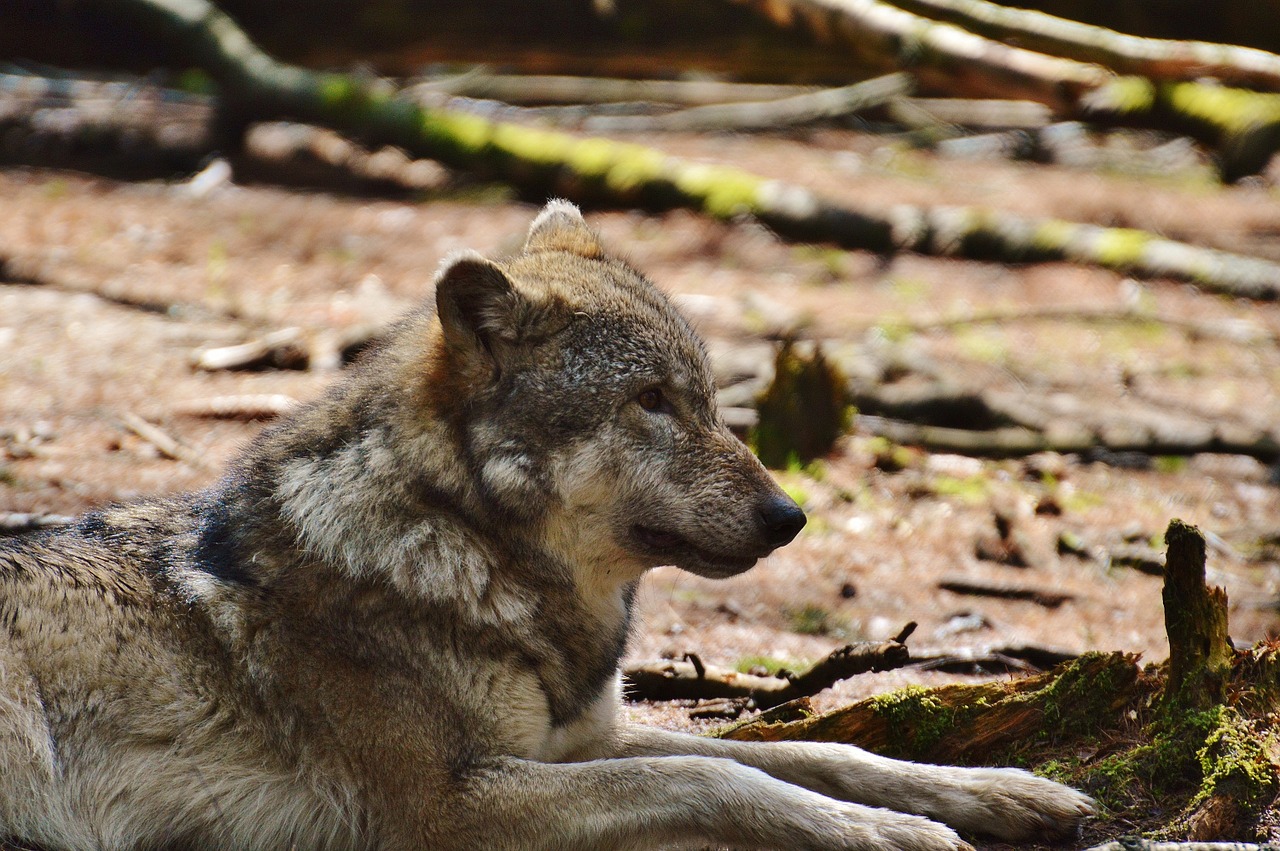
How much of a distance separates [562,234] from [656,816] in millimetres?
2401

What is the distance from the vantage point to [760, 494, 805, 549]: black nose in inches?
164

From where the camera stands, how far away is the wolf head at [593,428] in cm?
403

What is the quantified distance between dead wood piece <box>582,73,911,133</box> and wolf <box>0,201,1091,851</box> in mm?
12405

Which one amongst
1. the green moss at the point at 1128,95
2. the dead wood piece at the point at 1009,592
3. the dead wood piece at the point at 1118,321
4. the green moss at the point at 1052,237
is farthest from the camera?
the green moss at the point at 1128,95

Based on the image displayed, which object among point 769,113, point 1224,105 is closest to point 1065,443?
point 1224,105

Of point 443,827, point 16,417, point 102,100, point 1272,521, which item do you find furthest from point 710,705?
point 102,100

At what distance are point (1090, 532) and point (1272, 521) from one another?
126 cm

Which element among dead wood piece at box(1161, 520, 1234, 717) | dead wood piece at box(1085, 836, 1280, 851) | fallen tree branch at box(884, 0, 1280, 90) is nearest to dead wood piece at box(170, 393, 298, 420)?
dead wood piece at box(1161, 520, 1234, 717)

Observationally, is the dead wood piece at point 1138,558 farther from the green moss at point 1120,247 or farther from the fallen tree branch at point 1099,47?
the fallen tree branch at point 1099,47

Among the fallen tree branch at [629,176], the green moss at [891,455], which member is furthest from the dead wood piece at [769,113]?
the green moss at [891,455]

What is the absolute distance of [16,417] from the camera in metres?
7.70

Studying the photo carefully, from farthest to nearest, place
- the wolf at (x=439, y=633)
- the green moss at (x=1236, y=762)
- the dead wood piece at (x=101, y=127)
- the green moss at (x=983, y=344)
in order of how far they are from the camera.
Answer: the dead wood piece at (x=101, y=127) → the green moss at (x=983, y=344) → the wolf at (x=439, y=633) → the green moss at (x=1236, y=762)

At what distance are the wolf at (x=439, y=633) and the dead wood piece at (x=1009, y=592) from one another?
271 cm

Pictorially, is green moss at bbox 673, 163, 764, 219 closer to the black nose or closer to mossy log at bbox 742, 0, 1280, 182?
mossy log at bbox 742, 0, 1280, 182
